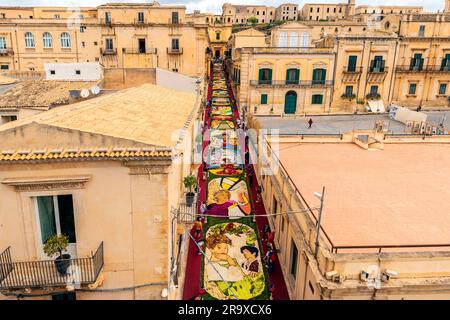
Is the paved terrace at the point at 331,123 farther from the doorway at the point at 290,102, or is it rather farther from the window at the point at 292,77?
the doorway at the point at 290,102

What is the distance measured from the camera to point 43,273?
901 centimetres

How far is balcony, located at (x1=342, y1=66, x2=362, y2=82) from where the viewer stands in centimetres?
4416

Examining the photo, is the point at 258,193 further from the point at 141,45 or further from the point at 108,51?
the point at 108,51

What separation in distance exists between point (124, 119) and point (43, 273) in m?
4.83

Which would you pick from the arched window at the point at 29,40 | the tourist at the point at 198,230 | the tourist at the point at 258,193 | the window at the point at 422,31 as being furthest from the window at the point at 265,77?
the arched window at the point at 29,40

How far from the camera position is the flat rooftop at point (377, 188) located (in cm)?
1168

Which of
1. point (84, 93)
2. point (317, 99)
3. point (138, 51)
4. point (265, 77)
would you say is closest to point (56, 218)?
point (84, 93)

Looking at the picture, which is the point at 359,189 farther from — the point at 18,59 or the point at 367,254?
the point at 18,59

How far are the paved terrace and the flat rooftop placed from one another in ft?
15.2

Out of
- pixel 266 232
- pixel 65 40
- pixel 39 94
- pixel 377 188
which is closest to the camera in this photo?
pixel 377 188

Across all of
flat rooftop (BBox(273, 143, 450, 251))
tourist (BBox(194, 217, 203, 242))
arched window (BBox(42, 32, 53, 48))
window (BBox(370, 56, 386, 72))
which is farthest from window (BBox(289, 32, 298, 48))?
tourist (BBox(194, 217, 203, 242))

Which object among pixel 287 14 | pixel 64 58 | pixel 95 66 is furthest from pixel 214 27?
pixel 95 66

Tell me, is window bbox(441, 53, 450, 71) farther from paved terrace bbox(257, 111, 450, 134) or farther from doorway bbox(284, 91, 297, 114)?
doorway bbox(284, 91, 297, 114)

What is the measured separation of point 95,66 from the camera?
1150 inches
